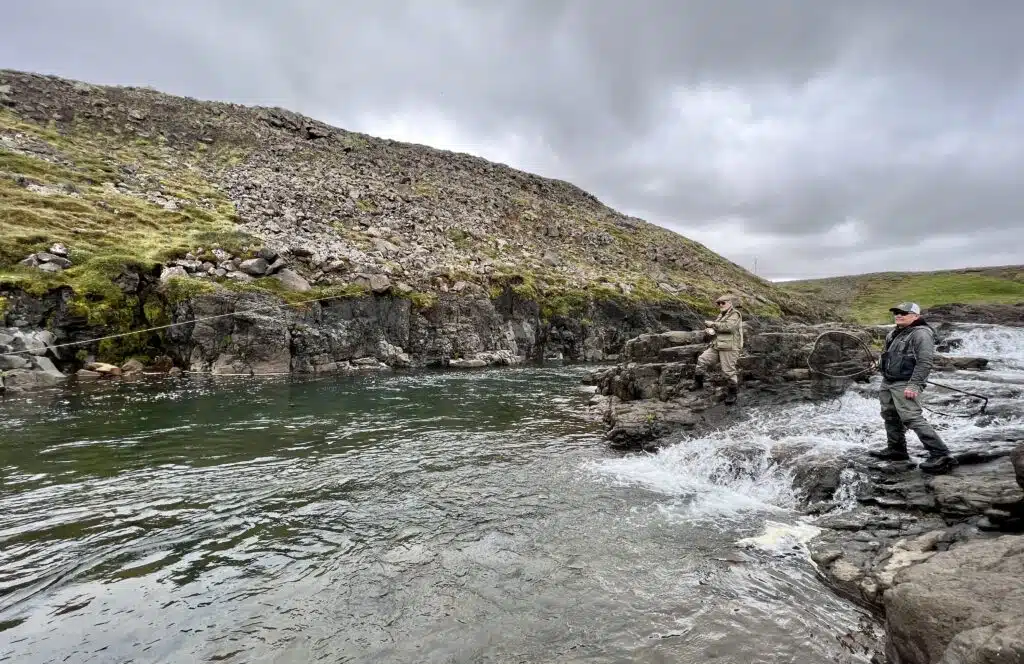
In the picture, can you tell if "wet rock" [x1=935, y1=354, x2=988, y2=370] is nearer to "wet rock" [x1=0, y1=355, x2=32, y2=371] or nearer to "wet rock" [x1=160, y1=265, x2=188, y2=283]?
"wet rock" [x1=160, y1=265, x2=188, y2=283]

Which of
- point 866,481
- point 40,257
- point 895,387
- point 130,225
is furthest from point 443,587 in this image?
point 130,225

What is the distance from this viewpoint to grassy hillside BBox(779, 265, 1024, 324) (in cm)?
10006

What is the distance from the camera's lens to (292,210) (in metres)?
45.2

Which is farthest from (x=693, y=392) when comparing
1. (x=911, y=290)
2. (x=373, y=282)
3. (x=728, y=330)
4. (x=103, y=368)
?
(x=911, y=290)

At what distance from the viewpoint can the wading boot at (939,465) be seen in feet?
30.4

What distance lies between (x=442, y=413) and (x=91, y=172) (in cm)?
4112

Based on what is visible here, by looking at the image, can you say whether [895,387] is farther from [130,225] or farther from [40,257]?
[130,225]

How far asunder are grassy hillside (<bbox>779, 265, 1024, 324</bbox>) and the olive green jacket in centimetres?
8432

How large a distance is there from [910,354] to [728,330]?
7308mm

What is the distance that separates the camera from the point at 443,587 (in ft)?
22.1

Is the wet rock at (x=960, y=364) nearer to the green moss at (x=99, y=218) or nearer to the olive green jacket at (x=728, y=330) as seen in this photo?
the olive green jacket at (x=728, y=330)

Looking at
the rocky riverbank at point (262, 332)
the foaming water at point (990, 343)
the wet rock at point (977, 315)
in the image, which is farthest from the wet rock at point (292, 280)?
the wet rock at point (977, 315)

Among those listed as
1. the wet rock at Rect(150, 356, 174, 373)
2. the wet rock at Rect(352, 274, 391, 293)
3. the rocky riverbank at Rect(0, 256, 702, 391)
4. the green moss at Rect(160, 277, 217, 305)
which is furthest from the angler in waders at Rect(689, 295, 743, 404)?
the green moss at Rect(160, 277, 217, 305)

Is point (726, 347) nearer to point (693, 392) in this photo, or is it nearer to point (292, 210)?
point (693, 392)
